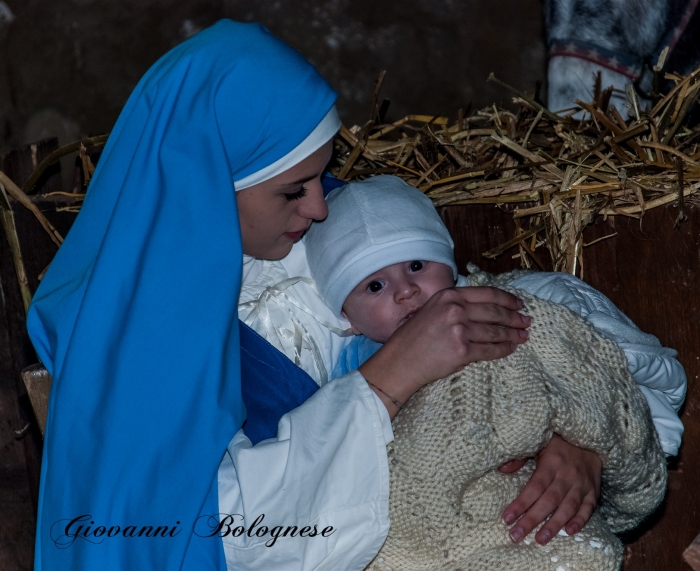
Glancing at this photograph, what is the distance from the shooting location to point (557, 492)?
187cm

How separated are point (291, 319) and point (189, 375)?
53 cm

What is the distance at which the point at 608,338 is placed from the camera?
79.2 inches

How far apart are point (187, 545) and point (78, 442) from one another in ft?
1.03

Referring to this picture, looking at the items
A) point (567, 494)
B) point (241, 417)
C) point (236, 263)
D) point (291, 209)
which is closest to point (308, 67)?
point (291, 209)

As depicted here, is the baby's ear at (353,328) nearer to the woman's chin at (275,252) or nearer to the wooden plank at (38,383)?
the woman's chin at (275,252)

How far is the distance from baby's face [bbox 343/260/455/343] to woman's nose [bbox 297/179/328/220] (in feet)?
0.74

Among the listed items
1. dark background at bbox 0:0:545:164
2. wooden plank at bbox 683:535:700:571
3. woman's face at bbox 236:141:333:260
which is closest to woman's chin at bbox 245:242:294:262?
woman's face at bbox 236:141:333:260

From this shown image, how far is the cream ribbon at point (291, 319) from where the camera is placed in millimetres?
2277

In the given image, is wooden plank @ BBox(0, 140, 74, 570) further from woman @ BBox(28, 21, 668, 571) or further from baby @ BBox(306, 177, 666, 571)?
baby @ BBox(306, 177, 666, 571)

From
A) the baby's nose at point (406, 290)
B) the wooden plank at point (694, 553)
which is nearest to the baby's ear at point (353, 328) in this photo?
the baby's nose at point (406, 290)

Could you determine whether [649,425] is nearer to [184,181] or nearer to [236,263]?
[236,263]

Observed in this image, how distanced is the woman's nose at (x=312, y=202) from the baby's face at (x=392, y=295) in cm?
23

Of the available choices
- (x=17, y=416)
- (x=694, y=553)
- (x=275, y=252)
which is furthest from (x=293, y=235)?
(x=694, y=553)

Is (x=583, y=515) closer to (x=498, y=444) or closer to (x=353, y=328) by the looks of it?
(x=498, y=444)
